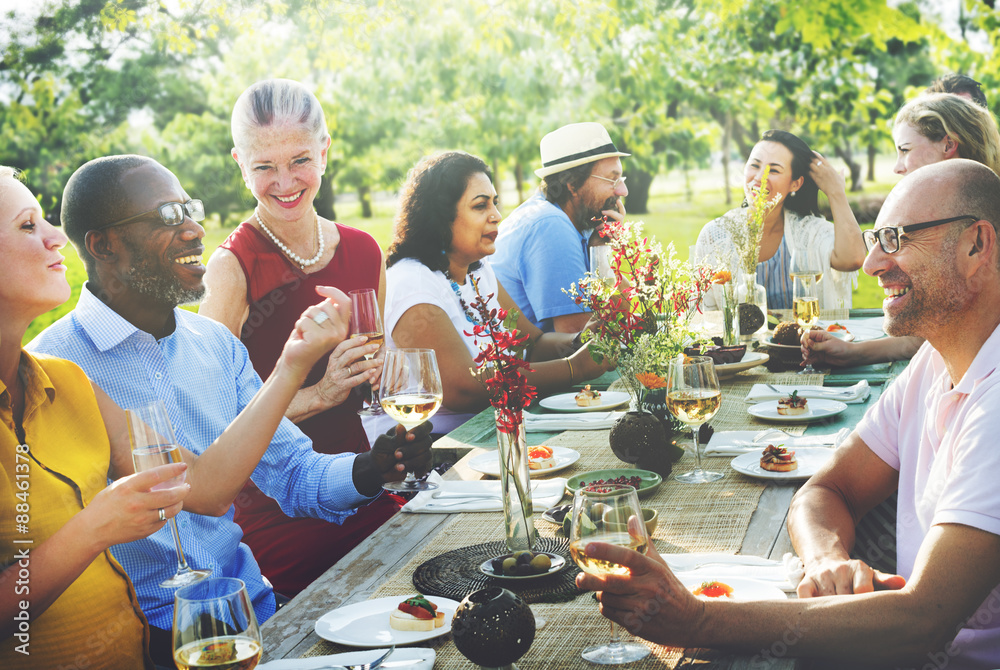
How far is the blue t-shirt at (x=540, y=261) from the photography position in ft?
14.6

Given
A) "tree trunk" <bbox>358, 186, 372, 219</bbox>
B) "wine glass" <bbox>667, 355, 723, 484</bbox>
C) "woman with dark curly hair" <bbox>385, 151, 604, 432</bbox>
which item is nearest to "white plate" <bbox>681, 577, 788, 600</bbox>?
"wine glass" <bbox>667, 355, 723, 484</bbox>

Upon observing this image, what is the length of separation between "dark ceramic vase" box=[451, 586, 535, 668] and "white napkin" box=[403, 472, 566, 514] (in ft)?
2.38

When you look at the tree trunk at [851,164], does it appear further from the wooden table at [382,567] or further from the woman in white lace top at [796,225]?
the wooden table at [382,567]

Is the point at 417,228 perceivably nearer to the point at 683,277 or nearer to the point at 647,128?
the point at 683,277

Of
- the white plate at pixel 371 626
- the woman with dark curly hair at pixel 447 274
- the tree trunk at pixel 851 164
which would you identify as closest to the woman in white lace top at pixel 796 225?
the woman with dark curly hair at pixel 447 274

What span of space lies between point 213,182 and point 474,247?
902 centimetres

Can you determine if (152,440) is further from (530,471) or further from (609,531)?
(530,471)

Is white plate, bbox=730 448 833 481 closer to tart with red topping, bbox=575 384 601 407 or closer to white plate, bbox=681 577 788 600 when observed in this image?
white plate, bbox=681 577 788 600

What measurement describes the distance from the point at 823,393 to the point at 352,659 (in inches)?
84.3

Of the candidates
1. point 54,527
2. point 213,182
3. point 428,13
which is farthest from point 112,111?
point 54,527

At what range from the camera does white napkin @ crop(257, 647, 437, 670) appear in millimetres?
1382

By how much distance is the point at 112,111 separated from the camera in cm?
1087

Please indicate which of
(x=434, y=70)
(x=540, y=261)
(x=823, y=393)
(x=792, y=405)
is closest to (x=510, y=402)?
(x=792, y=405)

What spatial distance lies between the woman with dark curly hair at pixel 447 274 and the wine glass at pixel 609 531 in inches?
76.3
